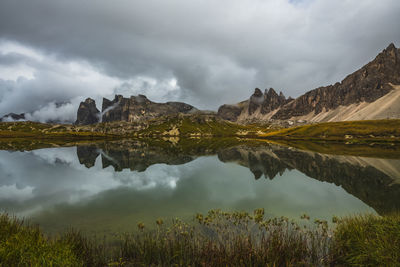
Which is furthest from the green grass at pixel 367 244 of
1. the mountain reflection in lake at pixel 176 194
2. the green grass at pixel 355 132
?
the green grass at pixel 355 132

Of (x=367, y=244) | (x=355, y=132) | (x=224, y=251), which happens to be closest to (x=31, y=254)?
(x=224, y=251)

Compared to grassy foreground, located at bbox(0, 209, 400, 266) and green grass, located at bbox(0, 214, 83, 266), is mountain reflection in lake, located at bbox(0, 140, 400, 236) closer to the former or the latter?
grassy foreground, located at bbox(0, 209, 400, 266)

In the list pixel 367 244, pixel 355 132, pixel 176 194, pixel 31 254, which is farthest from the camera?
pixel 355 132

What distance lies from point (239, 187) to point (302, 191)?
9.71m

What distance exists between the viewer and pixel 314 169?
47.6 meters

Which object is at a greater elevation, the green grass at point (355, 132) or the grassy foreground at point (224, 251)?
the green grass at point (355, 132)

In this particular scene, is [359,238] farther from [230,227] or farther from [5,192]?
[5,192]

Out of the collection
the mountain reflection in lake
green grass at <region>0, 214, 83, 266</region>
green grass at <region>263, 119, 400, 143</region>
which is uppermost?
green grass at <region>263, 119, 400, 143</region>

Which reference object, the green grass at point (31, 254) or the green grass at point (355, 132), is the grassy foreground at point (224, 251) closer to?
the green grass at point (31, 254)

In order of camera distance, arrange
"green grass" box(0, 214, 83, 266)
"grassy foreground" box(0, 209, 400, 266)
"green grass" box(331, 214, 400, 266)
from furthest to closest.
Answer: "green grass" box(331, 214, 400, 266), "grassy foreground" box(0, 209, 400, 266), "green grass" box(0, 214, 83, 266)

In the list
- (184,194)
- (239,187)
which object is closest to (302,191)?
(239,187)

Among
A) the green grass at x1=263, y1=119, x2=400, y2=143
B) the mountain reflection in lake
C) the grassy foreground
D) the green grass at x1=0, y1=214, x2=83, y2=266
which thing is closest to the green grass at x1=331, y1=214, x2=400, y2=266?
the grassy foreground

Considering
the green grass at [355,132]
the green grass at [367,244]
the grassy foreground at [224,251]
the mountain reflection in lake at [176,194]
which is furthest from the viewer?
the green grass at [355,132]

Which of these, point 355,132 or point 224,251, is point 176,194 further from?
point 355,132
